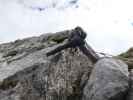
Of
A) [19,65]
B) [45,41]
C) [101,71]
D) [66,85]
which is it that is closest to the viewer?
[101,71]

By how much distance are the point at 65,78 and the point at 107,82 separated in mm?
2835

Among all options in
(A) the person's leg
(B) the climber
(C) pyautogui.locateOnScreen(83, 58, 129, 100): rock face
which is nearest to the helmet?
(B) the climber

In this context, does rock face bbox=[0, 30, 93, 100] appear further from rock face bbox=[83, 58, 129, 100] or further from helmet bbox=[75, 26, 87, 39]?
rock face bbox=[83, 58, 129, 100]

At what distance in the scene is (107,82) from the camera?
49.2 ft

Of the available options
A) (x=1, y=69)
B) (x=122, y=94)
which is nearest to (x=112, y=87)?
(x=122, y=94)

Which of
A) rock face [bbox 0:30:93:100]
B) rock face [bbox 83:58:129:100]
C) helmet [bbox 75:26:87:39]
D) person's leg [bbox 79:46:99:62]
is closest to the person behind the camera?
rock face [bbox 83:58:129:100]

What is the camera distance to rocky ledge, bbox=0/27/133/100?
15.0 metres

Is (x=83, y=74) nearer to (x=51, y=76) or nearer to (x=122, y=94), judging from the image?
(x=51, y=76)

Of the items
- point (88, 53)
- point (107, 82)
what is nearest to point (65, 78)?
point (88, 53)

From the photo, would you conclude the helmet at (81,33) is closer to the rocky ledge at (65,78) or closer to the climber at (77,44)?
the climber at (77,44)

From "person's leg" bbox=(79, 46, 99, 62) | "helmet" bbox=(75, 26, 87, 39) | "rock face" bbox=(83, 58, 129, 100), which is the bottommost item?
"rock face" bbox=(83, 58, 129, 100)

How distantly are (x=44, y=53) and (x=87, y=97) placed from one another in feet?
16.1

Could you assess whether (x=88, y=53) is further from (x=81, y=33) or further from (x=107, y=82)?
(x=107, y=82)

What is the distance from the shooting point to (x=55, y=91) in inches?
646
